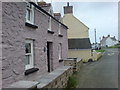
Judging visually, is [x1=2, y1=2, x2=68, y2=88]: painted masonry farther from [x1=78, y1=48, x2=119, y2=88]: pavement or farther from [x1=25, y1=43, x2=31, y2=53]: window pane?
[x1=78, y1=48, x2=119, y2=88]: pavement

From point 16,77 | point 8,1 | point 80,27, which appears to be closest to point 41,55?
point 16,77

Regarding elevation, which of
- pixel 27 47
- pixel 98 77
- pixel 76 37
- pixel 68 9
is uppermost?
pixel 68 9

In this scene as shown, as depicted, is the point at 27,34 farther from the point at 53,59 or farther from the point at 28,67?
the point at 53,59

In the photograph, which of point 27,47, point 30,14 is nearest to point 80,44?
point 30,14

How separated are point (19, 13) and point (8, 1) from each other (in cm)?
73

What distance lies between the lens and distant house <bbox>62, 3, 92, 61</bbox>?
2670 cm

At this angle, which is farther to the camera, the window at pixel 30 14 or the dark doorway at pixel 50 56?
the dark doorway at pixel 50 56

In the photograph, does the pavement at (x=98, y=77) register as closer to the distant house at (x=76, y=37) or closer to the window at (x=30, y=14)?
the window at (x=30, y=14)

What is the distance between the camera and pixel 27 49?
7957 mm

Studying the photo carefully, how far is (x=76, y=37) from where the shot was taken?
28531 mm

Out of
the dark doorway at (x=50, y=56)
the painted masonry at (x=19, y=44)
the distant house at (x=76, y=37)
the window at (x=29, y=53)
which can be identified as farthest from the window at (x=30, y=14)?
the distant house at (x=76, y=37)

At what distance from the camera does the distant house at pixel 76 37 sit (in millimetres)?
26703

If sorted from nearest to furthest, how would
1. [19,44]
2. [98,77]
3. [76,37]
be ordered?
[19,44]
[98,77]
[76,37]

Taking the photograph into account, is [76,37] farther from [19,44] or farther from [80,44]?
[19,44]
